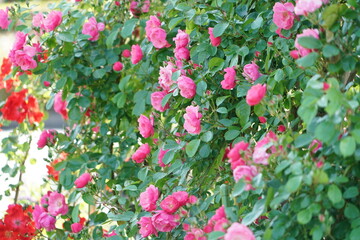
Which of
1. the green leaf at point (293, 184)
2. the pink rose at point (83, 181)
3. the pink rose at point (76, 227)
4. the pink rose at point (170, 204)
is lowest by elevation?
the pink rose at point (76, 227)

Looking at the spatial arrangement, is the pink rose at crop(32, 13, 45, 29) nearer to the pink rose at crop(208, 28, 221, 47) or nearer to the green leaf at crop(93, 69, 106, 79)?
the green leaf at crop(93, 69, 106, 79)

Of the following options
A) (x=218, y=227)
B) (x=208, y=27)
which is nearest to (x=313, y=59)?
(x=218, y=227)

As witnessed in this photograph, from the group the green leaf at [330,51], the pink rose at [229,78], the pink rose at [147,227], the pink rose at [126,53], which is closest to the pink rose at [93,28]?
the pink rose at [126,53]

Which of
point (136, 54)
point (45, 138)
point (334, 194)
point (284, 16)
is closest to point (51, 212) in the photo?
point (45, 138)

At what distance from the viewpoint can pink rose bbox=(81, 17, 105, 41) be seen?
8.05 ft

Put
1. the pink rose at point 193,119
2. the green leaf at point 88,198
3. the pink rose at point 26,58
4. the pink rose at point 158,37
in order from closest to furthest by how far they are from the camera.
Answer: the pink rose at point 193,119 → the green leaf at point 88,198 → the pink rose at point 158,37 → the pink rose at point 26,58

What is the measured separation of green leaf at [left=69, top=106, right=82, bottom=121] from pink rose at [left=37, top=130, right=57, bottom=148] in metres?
0.09

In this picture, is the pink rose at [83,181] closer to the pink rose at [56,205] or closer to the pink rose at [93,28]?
the pink rose at [56,205]

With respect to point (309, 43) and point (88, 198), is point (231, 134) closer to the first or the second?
point (88, 198)

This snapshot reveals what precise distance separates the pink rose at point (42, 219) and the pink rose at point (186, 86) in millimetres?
778

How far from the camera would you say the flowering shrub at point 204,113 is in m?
1.32

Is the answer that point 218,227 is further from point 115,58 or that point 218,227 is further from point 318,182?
point 115,58

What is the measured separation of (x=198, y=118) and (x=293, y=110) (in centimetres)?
29

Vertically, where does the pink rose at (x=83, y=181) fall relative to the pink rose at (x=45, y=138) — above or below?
above
